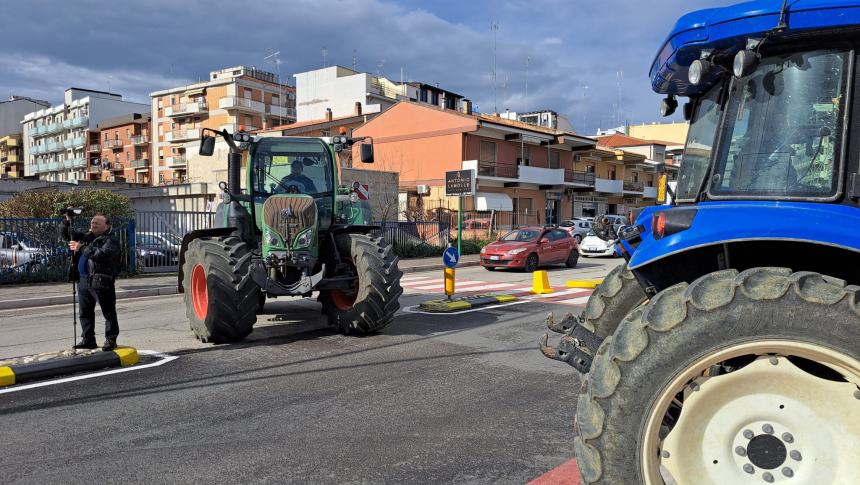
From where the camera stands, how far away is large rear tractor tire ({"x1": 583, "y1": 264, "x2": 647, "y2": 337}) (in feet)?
11.8

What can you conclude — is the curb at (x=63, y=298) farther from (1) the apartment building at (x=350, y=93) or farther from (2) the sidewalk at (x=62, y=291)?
(1) the apartment building at (x=350, y=93)

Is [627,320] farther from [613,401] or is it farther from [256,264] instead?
[256,264]

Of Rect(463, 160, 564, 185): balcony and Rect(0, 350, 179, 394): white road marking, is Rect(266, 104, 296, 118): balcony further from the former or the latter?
Rect(0, 350, 179, 394): white road marking

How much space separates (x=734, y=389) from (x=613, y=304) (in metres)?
1.36

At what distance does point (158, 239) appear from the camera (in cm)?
1717

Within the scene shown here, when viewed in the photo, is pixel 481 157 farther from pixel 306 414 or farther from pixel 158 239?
pixel 306 414

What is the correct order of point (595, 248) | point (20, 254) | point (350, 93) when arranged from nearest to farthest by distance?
1. point (20, 254)
2. point (595, 248)
3. point (350, 93)

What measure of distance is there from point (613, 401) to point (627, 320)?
1.13 ft

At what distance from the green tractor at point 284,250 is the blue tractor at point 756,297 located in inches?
202

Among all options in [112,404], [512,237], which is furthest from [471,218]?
[112,404]

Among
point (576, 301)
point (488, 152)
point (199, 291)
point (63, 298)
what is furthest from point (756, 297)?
point (488, 152)

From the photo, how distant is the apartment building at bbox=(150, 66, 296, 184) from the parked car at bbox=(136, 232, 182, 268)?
143ft

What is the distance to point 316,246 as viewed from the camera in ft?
25.2

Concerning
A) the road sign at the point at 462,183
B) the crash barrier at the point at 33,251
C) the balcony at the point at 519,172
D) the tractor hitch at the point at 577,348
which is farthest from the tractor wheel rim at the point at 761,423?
the balcony at the point at 519,172
